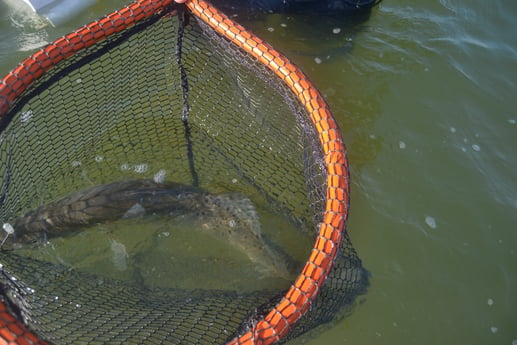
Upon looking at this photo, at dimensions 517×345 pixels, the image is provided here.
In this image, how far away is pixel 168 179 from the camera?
430 cm

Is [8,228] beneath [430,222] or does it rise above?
above

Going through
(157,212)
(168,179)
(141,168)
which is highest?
(141,168)

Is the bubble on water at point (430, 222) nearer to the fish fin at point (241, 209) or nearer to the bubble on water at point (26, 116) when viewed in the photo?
the fish fin at point (241, 209)

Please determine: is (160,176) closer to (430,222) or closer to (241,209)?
(241,209)


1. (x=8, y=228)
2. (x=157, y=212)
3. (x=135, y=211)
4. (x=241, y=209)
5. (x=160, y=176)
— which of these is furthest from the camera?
(x=160, y=176)

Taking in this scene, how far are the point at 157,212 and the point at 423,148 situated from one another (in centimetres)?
289

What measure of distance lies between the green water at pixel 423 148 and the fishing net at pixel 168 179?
0.55 m

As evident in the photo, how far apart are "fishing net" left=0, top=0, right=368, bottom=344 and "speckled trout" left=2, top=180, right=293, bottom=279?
0.04 feet

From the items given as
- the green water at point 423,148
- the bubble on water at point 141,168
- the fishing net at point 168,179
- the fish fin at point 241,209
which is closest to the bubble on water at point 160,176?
the fishing net at point 168,179

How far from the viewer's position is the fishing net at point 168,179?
9.33ft

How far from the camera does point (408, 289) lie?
3.97 metres

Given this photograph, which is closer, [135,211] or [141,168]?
[135,211]

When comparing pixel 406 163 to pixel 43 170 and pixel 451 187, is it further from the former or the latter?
pixel 43 170

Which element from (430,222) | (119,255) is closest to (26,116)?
(119,255)
